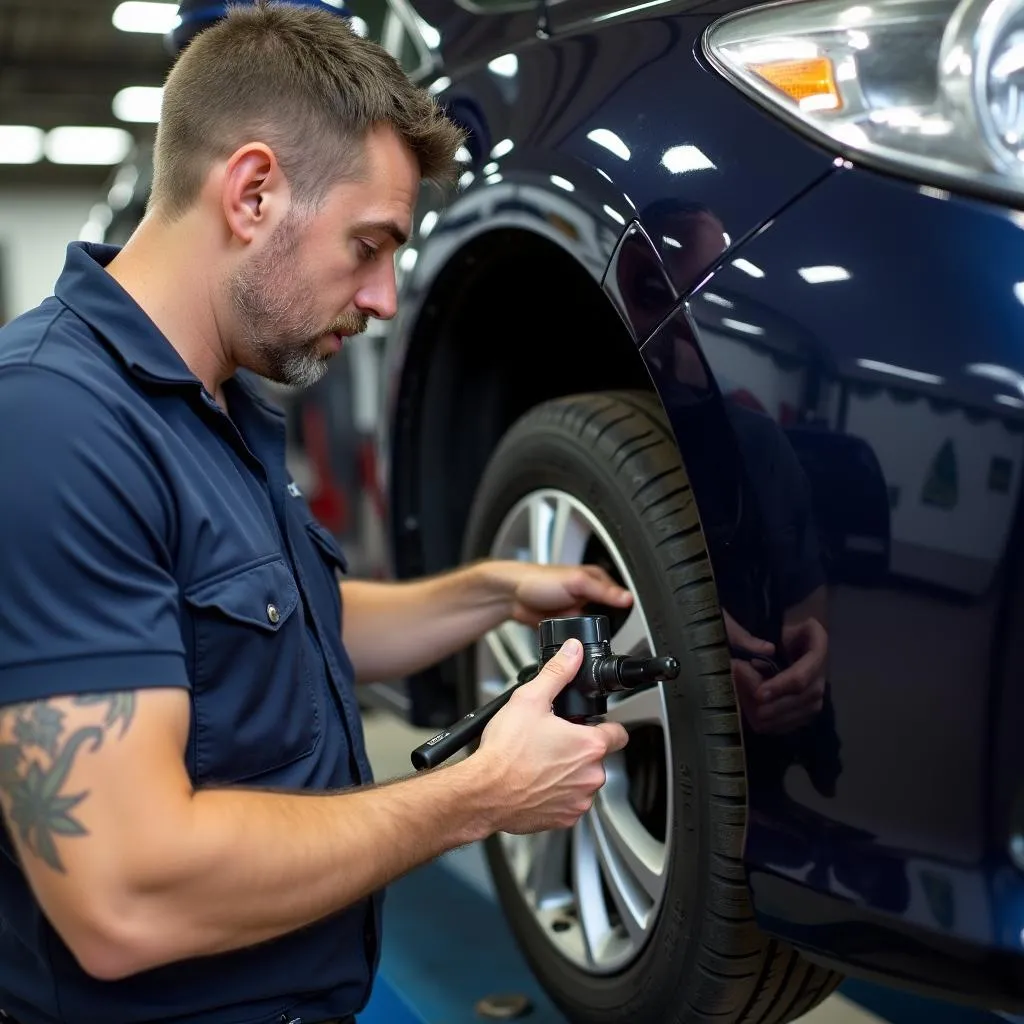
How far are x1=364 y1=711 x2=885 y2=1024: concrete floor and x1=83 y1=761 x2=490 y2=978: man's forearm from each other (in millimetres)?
195

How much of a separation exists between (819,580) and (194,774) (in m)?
0.54

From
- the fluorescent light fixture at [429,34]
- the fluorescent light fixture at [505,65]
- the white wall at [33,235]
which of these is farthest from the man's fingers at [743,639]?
the white wall at [33,235]

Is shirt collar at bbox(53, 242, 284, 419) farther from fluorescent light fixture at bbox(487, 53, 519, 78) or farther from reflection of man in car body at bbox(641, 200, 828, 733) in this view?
fluorescent light fixture at bbox(487, 53, 519, 78)

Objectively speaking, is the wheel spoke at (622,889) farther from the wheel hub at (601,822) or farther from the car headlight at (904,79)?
the car headlight at (904,79)

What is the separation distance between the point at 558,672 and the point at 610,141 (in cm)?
49

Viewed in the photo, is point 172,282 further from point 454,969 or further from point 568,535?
point 454,969

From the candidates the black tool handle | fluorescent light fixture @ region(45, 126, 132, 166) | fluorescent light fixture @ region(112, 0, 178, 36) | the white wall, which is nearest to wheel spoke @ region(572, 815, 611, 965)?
the black tool handle

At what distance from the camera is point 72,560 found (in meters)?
0.88

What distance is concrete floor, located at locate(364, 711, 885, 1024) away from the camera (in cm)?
153

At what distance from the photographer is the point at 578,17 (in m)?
1.30

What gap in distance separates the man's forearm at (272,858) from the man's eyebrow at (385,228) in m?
0.51

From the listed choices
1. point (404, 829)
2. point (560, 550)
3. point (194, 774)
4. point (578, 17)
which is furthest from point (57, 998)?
point (578, 17)

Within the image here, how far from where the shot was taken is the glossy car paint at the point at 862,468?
87 cm

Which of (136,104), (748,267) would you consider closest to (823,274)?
(748,267)
